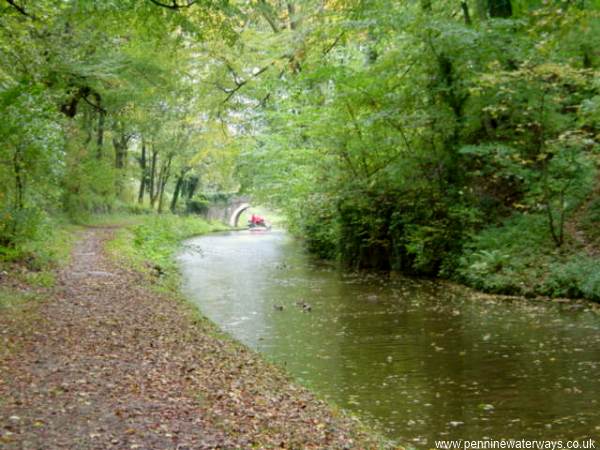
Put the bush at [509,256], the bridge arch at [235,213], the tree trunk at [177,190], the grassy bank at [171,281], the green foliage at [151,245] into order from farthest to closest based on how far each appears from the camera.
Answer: the bridge arch at [235,213]
the tree trunk at [177,190]
the green foliage at [151,245]
the bush at [509,256]
the grassy bank at [171,281]

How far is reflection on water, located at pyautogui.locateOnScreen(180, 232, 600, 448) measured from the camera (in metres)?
7.12

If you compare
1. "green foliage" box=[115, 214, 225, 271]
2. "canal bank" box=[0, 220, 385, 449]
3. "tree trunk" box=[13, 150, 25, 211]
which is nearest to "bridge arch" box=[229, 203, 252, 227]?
"green foliage" box=[115, 214, 225, 271]

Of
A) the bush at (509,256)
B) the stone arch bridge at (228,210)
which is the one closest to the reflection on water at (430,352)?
the bush at (509,256)

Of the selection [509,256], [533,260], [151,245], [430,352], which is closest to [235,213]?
[151,245]

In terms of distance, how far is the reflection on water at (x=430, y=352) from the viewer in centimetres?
712

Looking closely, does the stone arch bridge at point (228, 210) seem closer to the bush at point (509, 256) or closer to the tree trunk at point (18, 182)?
the bush at point (509, 256)

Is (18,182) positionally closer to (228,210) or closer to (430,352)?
(430,352)

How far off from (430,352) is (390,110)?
29.5 feet

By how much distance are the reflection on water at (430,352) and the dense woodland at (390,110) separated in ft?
7.01

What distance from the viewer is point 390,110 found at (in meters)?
17.4

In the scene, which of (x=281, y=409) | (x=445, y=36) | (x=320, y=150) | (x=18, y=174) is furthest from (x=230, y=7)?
(x=320, y=150)

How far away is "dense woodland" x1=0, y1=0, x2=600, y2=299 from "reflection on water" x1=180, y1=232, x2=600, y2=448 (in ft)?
7.01

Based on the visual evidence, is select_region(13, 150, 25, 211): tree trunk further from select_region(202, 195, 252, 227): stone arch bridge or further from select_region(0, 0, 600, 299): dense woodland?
select_region(202, 195, 252, 227): stone arch bridge

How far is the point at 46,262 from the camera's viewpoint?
14930 mm
